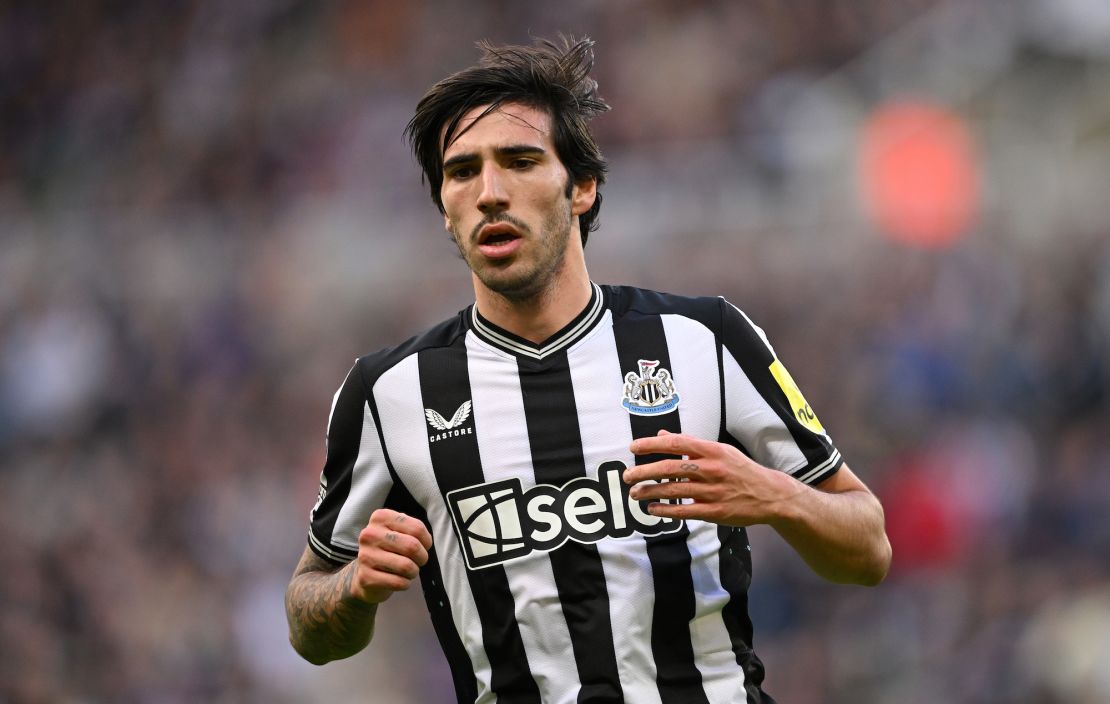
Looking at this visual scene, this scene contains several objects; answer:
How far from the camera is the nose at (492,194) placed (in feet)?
11.0

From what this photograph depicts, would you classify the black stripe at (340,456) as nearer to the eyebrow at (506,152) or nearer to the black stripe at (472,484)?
the black stripe at (472,484)

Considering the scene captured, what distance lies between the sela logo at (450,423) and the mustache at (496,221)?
0.40 metres

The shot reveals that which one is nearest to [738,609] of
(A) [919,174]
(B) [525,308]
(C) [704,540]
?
(C) [704,540]

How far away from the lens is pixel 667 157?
1197cm

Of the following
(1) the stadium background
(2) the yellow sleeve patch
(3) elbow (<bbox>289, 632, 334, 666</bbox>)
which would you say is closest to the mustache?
(2) the yellow sleeve patch

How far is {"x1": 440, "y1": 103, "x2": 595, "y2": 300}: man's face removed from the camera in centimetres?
339

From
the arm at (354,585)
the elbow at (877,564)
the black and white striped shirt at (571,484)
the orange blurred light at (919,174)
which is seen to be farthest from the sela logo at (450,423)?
the orange blurred light at (919,174)

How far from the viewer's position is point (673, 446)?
2.95 meters

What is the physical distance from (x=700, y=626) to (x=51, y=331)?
9.63m

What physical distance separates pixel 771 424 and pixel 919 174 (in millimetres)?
8318

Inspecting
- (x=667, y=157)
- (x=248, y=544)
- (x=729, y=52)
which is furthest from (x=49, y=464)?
(x=729, y=52)

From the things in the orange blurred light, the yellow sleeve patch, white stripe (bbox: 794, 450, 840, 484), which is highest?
the orange blurred light

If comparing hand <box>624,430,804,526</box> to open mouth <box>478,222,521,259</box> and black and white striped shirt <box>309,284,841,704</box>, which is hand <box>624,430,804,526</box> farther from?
open mouth <box>478,222,521,259</box>

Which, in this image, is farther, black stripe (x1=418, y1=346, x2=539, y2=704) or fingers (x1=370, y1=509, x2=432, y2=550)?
black stripe (x1=418, y1=346, x2=539, y2=704)
